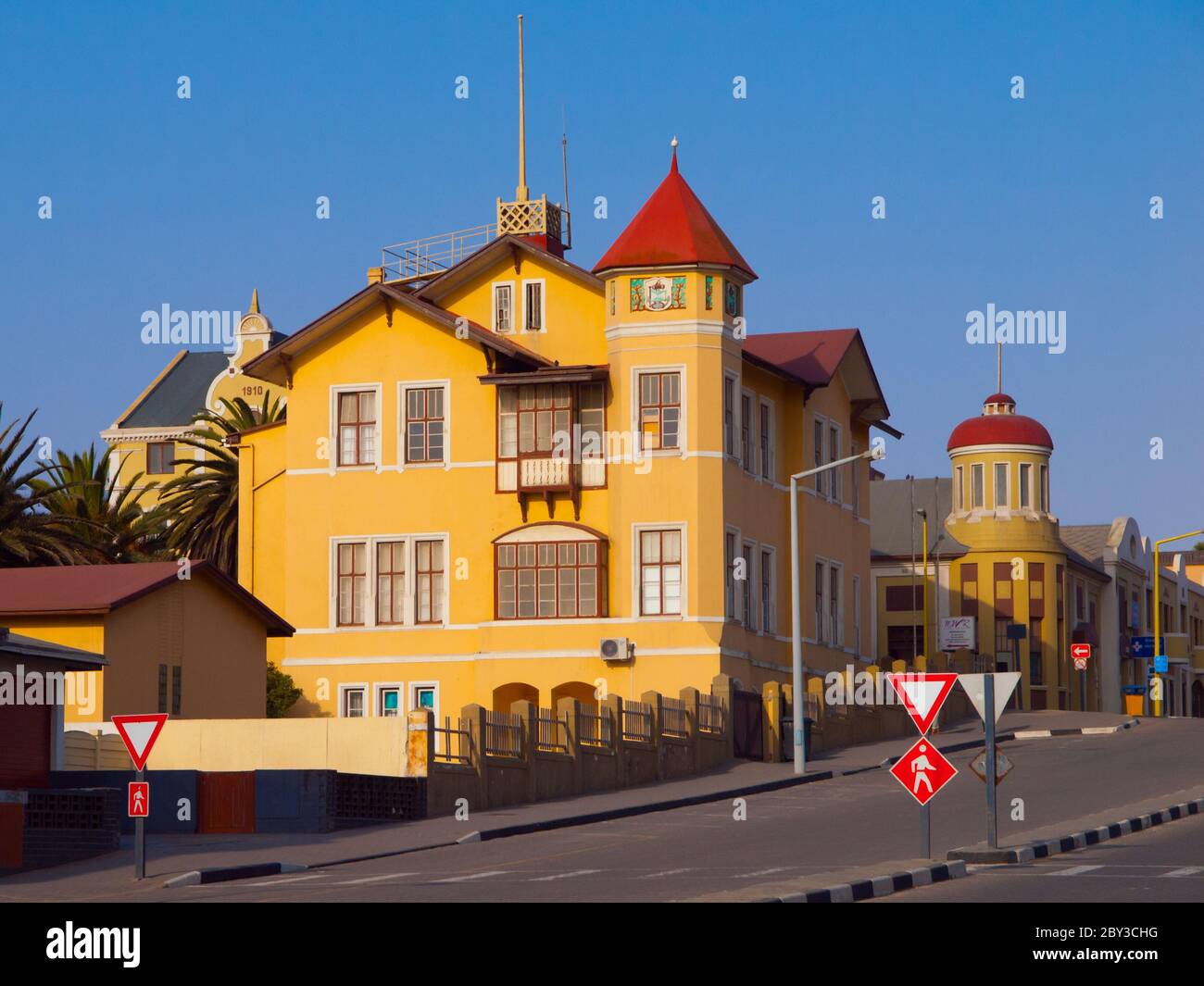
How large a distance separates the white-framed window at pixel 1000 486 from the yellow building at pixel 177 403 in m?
30.1

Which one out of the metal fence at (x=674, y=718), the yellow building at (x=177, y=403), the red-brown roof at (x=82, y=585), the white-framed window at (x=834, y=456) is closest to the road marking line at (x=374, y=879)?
the red-brown roof at (x=82, y=585)

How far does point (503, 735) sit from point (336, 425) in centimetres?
1847

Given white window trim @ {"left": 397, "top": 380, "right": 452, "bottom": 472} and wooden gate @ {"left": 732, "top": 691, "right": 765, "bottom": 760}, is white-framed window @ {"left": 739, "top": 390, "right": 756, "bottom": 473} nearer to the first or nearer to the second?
white window trim @ {"left": 397, "top": 380, "right": 452, "bottom": 472}

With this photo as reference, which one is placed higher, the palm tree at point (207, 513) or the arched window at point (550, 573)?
the palm tree at point (207, 513)

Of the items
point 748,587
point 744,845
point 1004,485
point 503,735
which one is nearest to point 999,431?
point 1004,485

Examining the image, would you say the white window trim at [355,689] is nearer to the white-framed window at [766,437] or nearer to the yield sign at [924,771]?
the white-framed window at [766,437]

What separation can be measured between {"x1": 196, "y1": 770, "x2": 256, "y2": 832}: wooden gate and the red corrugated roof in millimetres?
26510

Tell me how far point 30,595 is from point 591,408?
1626 centimetres

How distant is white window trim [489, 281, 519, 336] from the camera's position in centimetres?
5319

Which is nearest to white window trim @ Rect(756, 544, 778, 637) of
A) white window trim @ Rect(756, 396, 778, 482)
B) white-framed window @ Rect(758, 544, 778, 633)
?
white-framed window @ Rect(758, 544, 778, 633)

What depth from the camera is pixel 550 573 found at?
50531mm

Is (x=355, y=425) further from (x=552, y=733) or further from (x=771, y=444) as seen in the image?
(x=552, y=733)

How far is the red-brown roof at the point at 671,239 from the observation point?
49.0 metres

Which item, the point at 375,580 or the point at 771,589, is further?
the point at 771,589
